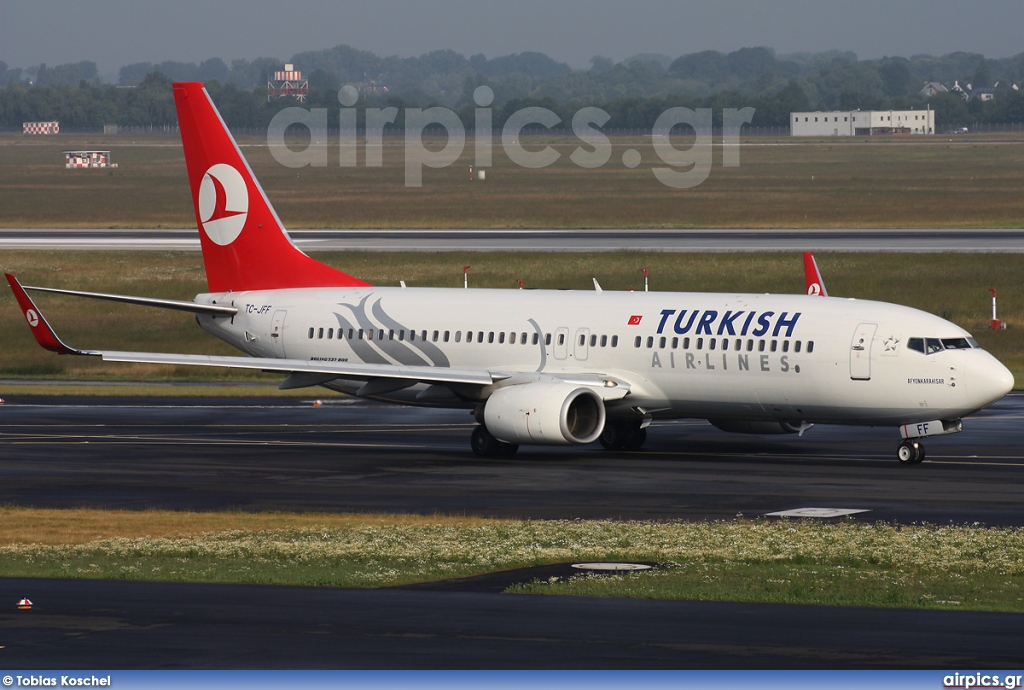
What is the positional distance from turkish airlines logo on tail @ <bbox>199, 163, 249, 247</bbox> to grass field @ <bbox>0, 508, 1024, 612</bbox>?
58.7 ft

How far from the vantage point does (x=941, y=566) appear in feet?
82.0

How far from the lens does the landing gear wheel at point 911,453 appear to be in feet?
129

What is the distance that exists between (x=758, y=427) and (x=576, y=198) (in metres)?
104

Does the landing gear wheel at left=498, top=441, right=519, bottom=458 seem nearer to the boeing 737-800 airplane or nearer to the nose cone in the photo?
the boeing 737-800 airplane

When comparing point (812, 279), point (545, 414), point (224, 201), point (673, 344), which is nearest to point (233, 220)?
point (224, 201)

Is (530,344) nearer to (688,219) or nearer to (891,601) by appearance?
(891,601)

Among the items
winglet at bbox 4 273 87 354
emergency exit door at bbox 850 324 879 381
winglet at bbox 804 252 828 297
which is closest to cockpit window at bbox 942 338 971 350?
emergency exit door at bbox 850 324 879 381

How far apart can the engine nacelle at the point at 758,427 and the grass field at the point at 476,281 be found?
24966 millimetres

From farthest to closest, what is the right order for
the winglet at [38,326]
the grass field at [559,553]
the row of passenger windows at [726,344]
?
the winglet at [38,326]
the row of passenger windows at [726,344]
the grass field at [559,553]

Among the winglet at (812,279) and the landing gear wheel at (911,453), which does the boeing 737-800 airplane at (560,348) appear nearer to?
the landing gear wheel at (911,453)

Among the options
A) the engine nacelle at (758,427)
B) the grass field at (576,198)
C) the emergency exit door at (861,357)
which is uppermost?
the grass field at (576,198)

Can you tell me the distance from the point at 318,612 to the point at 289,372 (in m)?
21.9

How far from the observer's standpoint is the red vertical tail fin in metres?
48.6

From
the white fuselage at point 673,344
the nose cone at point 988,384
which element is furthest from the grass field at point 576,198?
the nose cone at point 988,384
